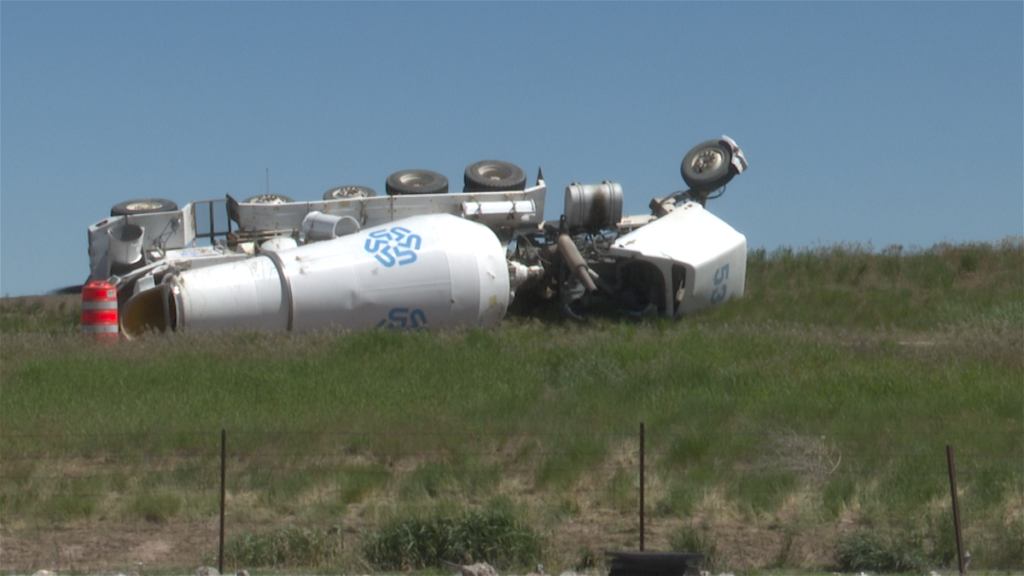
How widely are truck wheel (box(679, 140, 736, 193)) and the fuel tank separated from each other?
5.33m

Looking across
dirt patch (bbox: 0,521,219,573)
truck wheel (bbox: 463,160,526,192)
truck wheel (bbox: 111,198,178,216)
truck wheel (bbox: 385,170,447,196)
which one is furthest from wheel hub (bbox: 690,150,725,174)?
dirt patch (bbox: 0,521,219,573)

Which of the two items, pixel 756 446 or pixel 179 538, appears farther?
pixel 756 446

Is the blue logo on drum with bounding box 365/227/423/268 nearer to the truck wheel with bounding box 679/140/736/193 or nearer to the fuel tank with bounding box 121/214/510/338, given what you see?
the fuel tank with bounding box 121/214/510/338

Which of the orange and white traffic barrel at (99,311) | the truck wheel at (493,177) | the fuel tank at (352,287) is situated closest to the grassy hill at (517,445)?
the orange and white traffic barrel at (99,311)

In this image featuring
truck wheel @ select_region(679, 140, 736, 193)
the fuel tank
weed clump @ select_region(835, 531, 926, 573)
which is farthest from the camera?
truck wheel @ select_region(679, 140, 736, 193)

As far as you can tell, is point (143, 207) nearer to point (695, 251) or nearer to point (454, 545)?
point (695, 251)

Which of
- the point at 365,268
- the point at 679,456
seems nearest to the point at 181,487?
the point at 679,456

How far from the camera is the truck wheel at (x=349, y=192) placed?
22056 mm

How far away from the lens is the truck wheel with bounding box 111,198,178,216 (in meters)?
20.9

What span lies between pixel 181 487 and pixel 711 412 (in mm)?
5591

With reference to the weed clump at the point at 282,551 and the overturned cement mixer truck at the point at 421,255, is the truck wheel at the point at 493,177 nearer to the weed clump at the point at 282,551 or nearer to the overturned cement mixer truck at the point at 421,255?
the overturned cement mixer truck at the point at 421,255

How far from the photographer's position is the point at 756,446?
12.1 m

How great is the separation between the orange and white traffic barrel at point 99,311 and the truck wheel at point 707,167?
34.5ft

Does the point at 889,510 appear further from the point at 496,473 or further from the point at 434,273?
the point at 434,273
